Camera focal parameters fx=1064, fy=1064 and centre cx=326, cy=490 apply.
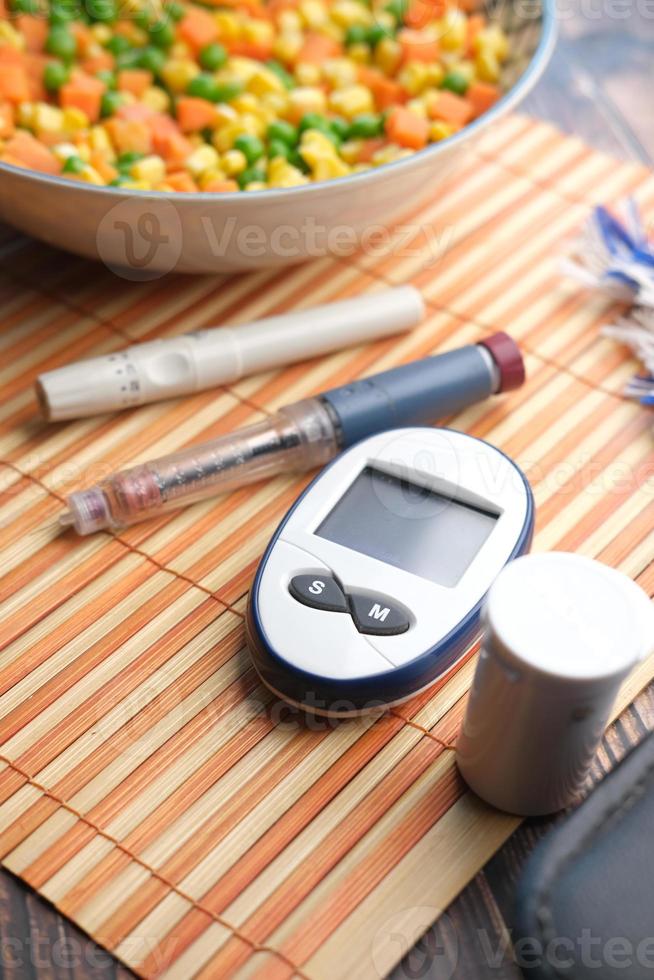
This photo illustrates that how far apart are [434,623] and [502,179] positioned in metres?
0.56

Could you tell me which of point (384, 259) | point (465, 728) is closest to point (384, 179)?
point (384, 259)

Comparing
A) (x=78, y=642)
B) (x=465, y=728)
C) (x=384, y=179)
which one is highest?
(x=384, y=179)

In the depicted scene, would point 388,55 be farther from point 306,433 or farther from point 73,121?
point 306,433

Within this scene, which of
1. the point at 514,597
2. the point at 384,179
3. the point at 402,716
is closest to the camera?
the point at 514,597

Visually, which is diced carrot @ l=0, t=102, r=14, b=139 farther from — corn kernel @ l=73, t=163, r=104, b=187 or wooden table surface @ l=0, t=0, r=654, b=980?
wooden table surface @ l=0, t=0, r=654, b=980

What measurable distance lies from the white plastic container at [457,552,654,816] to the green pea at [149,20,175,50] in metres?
0.64

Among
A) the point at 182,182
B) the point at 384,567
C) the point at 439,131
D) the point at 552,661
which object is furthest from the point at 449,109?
the point at 552,661

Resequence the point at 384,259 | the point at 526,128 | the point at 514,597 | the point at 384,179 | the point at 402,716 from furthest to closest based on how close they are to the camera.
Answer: the point at 526,128 < the point at 384,259 < the point at 384,179 < the point at 402,716 < the point at 514,597

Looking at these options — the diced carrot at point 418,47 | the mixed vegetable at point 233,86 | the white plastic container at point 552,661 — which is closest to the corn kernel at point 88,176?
the mixed vegetable at point 233,86

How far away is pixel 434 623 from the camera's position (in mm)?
582

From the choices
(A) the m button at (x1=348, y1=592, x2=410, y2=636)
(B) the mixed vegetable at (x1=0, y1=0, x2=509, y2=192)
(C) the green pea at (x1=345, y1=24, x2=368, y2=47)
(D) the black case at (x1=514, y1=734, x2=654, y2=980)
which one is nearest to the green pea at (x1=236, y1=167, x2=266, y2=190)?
(B) the mixed vegetable at (x1=0, y1=0, x2=509, y2=192)

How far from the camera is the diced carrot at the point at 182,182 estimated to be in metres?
0.80

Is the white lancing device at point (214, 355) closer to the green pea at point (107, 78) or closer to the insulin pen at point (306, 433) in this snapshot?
A: the insulin pen at point (306, 433)

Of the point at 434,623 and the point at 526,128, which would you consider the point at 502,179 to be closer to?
→ the point at 526,128
